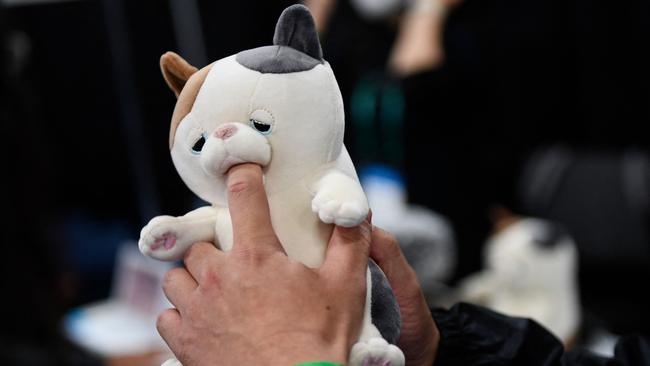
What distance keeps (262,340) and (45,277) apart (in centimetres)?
116

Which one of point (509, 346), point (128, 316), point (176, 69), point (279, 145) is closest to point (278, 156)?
point (279, 145)

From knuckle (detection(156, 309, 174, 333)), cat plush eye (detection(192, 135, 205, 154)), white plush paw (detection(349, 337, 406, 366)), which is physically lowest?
white plush paw (detection(349, 337, 406, 366))

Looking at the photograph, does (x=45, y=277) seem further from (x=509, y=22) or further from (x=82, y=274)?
(x=509, y=22)

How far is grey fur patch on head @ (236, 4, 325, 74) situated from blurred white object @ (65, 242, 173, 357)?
1.30 meters

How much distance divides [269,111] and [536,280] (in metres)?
1.16

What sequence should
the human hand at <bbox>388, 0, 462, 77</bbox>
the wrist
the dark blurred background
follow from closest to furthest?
the wrist < the dark blurred background < the human hand at <bbox>388, 0, 462, 77</bbox>

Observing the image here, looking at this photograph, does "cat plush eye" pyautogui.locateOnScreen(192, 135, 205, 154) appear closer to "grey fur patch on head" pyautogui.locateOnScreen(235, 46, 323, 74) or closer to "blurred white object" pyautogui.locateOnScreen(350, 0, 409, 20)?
"grey fur patch on head" pyautogui.locateOnScreen(235, 46, 323, 74)

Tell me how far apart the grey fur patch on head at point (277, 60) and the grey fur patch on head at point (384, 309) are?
171 mm

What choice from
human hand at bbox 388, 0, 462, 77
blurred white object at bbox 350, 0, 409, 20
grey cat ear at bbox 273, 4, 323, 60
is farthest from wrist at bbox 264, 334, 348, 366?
blurred white object at bbox 350, 0, 409, 20

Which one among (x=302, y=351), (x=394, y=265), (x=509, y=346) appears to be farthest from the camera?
(x=509, y=346)

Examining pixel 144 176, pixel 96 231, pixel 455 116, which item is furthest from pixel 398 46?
pixel 96 231

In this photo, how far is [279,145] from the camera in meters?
0.68

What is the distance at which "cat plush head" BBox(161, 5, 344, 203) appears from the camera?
672 mm

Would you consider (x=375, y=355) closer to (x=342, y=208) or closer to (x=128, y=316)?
(x=342, y=208)
